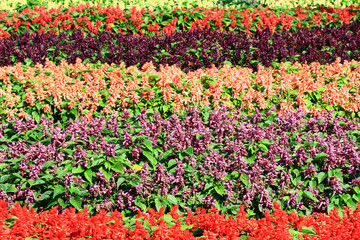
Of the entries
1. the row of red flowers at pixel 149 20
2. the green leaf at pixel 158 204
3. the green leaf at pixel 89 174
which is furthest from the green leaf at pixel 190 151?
the row of red flowers at pixel 149 20

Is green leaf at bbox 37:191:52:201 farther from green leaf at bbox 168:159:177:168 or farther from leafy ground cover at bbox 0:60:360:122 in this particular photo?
leafy ground cover at bbox 0:60:360:122

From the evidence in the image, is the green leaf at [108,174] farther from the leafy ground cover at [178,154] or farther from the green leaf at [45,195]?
the green leaf at [45,195]

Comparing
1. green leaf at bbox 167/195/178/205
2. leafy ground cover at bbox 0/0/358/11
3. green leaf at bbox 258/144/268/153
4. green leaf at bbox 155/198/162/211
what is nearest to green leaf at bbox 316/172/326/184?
green leaf at bbox 258/144/268/153

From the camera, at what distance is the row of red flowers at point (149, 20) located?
37.2 feet

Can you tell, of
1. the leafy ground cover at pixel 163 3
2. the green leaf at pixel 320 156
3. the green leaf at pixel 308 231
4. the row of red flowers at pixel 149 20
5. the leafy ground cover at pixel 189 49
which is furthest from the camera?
the leafy ground cover at pixel 163 3

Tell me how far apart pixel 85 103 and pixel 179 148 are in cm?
207

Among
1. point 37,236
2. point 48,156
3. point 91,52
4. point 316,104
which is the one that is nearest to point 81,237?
point 37,236

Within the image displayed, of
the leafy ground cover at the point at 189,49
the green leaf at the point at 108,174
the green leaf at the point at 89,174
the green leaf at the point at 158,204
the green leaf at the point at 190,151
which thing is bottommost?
the green leaf at the point at 158,204

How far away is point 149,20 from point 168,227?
28.6 feet

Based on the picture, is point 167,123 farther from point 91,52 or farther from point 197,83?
point 91,52

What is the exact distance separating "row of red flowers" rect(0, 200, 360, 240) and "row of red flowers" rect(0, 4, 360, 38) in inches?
316

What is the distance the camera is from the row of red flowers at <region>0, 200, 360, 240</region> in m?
3.50

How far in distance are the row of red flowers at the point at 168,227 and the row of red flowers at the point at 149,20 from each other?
803 cm

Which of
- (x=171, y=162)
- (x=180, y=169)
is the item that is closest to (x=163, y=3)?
(x=171, y=162)
